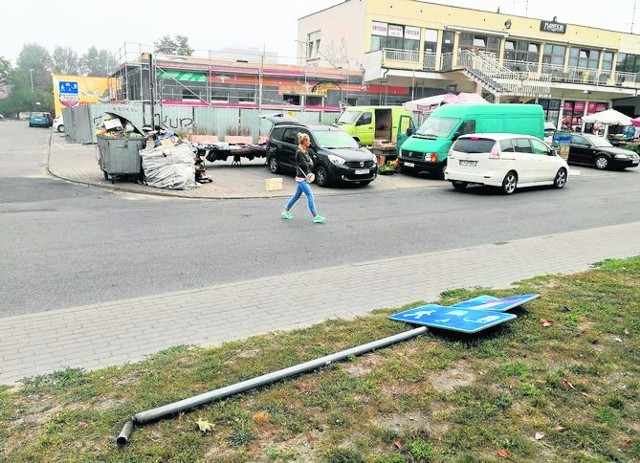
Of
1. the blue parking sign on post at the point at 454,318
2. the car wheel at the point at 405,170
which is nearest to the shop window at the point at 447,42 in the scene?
the car wheel at the point at 405,170

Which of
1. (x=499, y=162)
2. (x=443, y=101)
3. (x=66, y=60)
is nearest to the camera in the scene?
(x=499, y=162)

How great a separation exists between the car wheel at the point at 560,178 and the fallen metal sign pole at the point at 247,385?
14379 mm

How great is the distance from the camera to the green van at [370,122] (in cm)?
2209

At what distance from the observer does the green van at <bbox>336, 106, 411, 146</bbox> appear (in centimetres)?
2209

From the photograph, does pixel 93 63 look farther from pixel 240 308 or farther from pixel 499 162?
pixel 240 308

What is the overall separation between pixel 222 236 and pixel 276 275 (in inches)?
102

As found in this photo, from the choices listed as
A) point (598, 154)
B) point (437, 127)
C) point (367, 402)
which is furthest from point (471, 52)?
point (367, 402)

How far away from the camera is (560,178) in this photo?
56.5ft

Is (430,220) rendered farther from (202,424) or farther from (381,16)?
(381,16)

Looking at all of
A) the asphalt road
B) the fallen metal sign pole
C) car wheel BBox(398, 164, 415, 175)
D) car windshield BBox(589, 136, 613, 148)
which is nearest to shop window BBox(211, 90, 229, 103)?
car wheel BBox(398, 164, 415, 175)

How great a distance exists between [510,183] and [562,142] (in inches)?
467

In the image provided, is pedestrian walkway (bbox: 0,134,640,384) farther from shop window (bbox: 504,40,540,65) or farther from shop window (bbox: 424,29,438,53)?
shop window (bbox: 504,40,540,65)

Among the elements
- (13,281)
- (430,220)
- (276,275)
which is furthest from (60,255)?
(430,220)

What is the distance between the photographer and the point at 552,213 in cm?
1282
